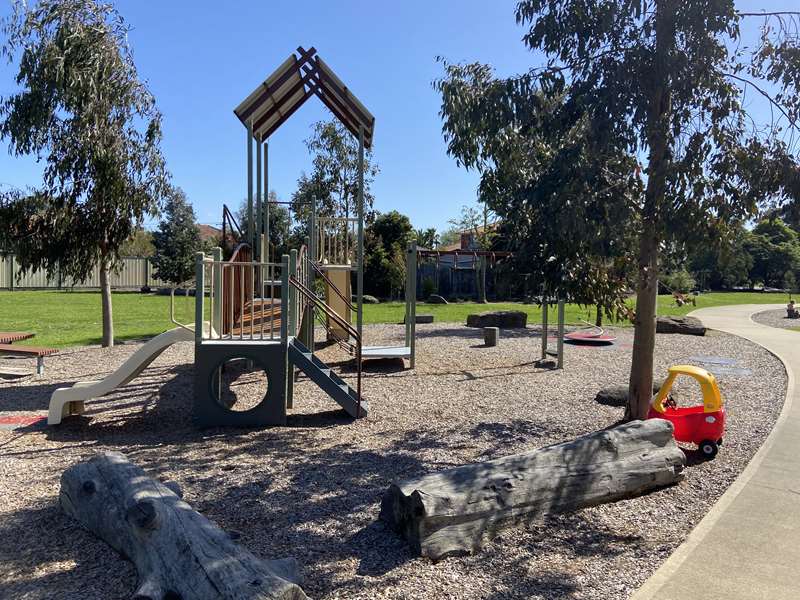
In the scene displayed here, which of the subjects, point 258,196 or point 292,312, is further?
point 258,196

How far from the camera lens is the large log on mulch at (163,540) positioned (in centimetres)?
271

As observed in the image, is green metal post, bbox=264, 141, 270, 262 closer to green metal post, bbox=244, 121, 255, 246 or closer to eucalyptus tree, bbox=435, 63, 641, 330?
green metal post, bbox=244, 121, 255, 246

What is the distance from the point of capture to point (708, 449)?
18.2 ft

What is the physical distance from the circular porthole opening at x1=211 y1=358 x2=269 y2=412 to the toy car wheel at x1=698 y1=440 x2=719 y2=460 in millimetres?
4421

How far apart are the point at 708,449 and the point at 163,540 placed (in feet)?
14.9

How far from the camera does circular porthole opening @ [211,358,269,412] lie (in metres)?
7.83

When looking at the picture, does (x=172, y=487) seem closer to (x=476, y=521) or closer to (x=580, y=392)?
(x=476, y=521)

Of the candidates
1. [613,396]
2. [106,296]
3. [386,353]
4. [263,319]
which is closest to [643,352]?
[613,396]

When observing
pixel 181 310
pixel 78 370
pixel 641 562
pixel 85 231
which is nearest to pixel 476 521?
pixel 641 562

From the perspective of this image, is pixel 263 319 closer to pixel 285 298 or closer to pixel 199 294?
pixel 285 298

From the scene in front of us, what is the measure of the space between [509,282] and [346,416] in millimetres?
2627

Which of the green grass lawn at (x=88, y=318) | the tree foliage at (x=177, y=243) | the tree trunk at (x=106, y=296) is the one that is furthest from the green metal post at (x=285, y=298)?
the tree foliage at (x=177, y=243)

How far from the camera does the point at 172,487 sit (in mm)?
4141

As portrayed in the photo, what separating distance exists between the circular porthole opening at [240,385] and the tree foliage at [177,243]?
77.9ft
